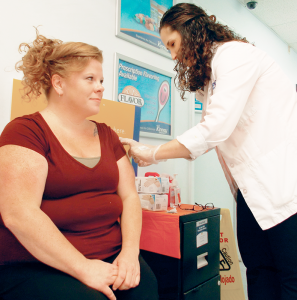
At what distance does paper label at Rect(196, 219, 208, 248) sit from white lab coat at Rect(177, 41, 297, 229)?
20.3 inches

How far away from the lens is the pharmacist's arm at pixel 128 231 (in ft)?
2.98

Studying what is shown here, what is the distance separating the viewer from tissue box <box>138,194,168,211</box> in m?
1.58

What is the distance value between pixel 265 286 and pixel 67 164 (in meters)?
1.03

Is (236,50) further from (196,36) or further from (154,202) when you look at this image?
(154,202)

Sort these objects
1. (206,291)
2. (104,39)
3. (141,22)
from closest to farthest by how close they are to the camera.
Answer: (206,291) → (104,39) → (141,22)

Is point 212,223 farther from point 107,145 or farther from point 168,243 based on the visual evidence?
point 107,145

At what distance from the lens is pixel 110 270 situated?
88 centimetres

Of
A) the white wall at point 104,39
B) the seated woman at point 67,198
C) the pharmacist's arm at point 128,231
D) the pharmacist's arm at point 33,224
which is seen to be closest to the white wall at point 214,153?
the white wall at point 104,39

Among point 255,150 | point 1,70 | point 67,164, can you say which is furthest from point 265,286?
point 1,70

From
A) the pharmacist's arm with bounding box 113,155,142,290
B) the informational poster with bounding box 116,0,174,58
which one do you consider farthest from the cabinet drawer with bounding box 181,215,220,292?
the informational poster with bounding box 116,0,174,58

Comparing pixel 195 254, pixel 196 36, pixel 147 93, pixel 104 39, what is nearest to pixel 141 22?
pixel 104 39

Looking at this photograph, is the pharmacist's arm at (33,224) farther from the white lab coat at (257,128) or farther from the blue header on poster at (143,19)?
the blue header on poster at (143,19)

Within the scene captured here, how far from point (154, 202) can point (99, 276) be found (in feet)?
2.52

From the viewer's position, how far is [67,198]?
96 cm
